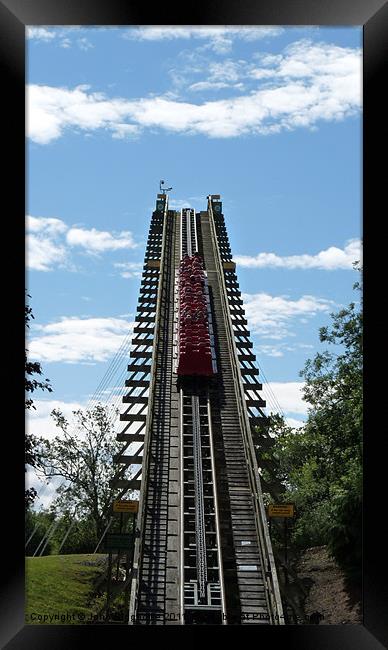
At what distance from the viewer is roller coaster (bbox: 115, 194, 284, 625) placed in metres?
9.84

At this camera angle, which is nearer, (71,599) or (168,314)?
(71,599)

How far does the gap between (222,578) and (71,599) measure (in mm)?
2866

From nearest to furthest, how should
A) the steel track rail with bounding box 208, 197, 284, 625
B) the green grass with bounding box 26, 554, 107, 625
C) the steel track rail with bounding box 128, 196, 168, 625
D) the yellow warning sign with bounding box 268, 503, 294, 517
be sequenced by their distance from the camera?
the yellow warning sign with bounding box 268, 503, 294, 517
the steel track rail with bounding box 128, 196, 168, 625
the steel track rail with bounding box 208, 197, 284, 625
the green grass with bounding box 26, 554, 107, 625

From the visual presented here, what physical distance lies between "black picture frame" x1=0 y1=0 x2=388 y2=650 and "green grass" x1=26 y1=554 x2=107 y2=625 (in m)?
5.70

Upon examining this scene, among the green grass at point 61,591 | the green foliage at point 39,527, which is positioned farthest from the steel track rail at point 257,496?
the green foliage at point 39,527

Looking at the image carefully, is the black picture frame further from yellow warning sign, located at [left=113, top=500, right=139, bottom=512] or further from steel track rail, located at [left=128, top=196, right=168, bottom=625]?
yellow warning sign, located at [left=113, top=500, right=139, bottom=512]

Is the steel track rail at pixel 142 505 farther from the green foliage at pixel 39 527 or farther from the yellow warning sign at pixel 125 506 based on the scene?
the green foliage at pixel 39 527

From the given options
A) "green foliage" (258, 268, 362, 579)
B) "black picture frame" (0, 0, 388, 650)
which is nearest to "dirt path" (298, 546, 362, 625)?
"green foliage" (258, 268, 362, 579)

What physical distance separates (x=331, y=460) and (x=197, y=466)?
7.21ft

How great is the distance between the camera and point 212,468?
505 inches
